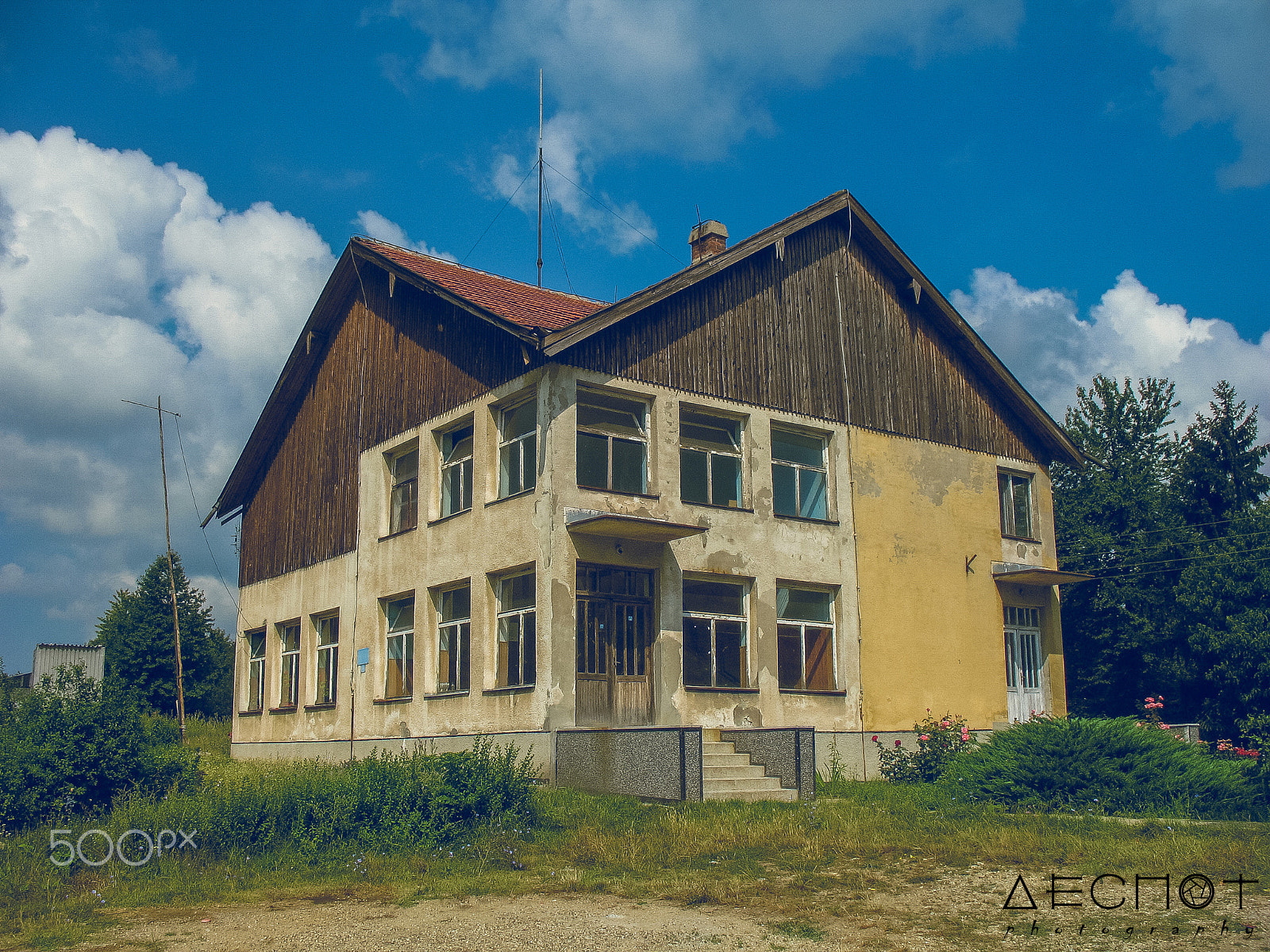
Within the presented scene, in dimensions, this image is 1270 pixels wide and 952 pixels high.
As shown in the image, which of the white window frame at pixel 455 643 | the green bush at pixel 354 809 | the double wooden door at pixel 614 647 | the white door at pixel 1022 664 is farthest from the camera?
the white door at pixel 1022 664

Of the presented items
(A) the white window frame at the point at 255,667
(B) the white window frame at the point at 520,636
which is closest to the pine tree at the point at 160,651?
(A) the white window frame at the point at 255,667

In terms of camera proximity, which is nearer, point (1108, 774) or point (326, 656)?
point (1108, 774)

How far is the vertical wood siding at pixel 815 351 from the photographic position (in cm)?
2045

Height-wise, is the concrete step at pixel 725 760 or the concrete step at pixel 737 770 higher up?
the concrete step at pixel 725 760

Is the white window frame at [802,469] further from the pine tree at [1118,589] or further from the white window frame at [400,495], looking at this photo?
the pine tree at [1118,589]

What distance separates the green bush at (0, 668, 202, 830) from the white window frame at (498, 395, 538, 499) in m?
7.12

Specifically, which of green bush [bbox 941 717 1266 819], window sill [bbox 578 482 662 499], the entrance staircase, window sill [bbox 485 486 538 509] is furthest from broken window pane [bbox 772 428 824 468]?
green bush [bbox 941 717 1266 819]

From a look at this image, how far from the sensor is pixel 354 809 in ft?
41.1

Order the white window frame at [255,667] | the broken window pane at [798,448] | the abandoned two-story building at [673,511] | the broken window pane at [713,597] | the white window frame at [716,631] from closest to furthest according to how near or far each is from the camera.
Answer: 1. the abandoned two-story building at [673,511]
2. the white window frame at [716,631]
3. the broken window pane at [713,597]
4. the broken window pane at [798,448]
5. the white window frame at [255,667]

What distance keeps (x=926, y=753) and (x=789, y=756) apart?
450 centimetres

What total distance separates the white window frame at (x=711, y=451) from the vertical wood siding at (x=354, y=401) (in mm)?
3273

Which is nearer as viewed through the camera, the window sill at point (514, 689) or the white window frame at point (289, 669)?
the window sill at point (514, 689)

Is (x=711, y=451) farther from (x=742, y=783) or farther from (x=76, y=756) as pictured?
(x=76, y=756)

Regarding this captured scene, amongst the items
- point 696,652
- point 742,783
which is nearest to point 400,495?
point 696,652
